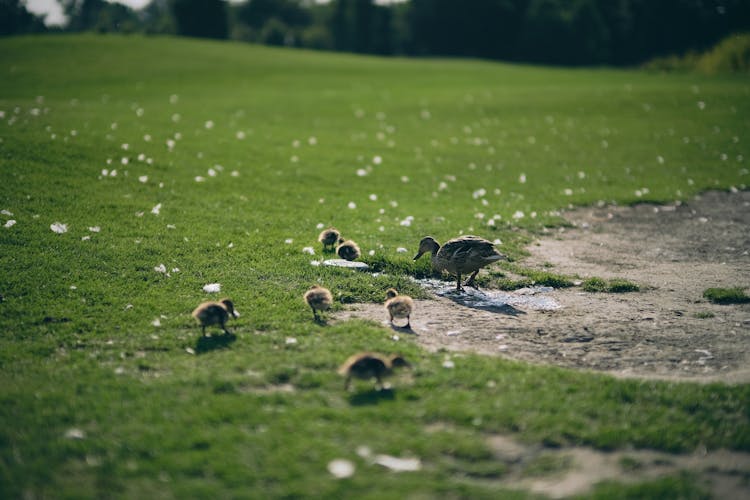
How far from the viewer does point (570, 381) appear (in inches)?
289

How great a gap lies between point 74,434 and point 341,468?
267 centimetres

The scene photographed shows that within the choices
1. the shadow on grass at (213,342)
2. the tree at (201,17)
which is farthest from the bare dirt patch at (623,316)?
the tree at (201,17)

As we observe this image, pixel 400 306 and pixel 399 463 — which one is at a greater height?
pixel 400 306

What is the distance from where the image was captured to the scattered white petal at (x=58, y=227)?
12.3 meters

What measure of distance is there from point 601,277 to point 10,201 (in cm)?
1265

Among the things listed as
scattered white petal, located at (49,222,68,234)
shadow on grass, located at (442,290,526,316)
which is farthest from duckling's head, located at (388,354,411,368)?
scattered white petal, located at (49,222,68,234)

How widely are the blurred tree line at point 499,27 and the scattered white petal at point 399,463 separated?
3663 inches

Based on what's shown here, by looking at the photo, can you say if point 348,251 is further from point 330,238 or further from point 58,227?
point 58,227

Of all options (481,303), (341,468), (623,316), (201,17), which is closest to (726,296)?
(623,316)

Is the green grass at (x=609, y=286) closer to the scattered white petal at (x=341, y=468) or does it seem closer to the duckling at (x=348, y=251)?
the duckling at (x=348, y=251)

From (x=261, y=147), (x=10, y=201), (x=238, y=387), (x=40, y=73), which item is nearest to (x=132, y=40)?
(x=40, y=73)

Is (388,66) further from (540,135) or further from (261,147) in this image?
(261,147)

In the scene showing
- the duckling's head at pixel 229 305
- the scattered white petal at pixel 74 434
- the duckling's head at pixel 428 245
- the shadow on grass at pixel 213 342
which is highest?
the duckling's head at pixel 428 245

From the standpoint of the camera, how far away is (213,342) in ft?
26.9
